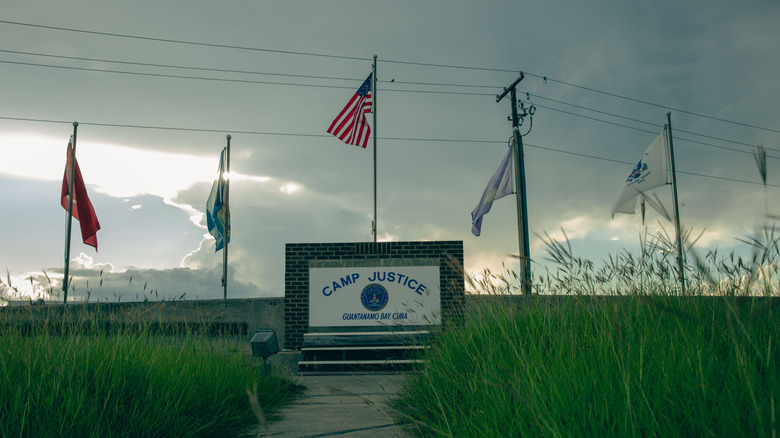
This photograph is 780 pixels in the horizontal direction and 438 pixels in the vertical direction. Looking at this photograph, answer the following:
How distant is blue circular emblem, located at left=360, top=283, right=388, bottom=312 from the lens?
456 inches

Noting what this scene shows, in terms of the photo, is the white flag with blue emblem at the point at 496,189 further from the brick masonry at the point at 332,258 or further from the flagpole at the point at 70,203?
the flagpole at the point at 70,203

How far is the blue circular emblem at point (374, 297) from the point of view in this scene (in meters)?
11.6

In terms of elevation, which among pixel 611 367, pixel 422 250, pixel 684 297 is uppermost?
pixel 422 250

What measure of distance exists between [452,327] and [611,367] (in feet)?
10.6

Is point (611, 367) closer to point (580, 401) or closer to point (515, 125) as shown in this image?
point (580, 401)

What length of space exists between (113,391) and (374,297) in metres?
7.70

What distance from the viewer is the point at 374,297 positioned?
11.6m

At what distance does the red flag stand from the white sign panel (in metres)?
9.10

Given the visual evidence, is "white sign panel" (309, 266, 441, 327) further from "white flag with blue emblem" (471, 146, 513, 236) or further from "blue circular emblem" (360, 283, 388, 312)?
"white flag with blue emblem" (471, 146, 513, 236)

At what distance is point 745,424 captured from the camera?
Result: 220cm

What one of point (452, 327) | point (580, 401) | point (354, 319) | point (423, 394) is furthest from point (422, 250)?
point (580, 401)

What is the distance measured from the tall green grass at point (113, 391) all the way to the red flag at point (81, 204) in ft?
39.0

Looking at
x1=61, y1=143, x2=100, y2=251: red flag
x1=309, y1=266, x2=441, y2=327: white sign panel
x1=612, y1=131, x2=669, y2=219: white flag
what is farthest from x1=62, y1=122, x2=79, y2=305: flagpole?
x1=612, y1=131, x2=669, y2=219: white flag

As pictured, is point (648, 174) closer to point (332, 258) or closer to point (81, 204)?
point (332, 258)
